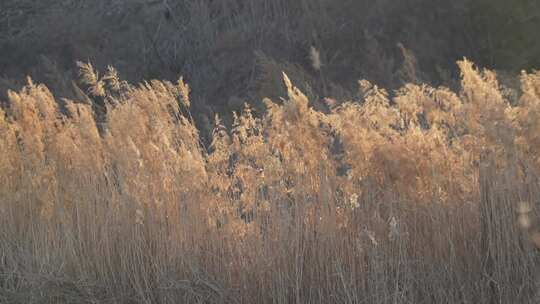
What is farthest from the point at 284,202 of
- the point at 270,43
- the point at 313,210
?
the point at 270,43

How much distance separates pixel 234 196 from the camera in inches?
205

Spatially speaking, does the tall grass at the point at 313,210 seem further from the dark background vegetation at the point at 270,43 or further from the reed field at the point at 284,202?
the dark background vegetation at the point at 270,43

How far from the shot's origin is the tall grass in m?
4.59

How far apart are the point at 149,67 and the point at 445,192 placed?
453 inches

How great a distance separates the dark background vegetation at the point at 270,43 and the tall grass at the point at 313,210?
5115 mm

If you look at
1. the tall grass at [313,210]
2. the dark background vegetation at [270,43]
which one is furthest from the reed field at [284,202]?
the dark background vegetation at [270,43]

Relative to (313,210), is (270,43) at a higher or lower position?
higher

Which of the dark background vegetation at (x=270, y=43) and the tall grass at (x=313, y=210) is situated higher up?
the dark background vegetation at (x=270, y=43)

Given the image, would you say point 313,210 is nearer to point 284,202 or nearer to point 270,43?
point 284,202

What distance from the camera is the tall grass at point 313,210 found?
15.1 ft

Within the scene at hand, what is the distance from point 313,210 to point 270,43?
32.6 feet

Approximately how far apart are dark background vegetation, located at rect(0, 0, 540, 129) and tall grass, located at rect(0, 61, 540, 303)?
201 inches

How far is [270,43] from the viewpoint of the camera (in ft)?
47.7

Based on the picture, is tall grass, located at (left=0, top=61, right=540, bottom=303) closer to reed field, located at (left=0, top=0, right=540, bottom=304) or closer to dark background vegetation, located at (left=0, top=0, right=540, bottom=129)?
reed field, located at (left=0, top=0, right=540, bottom=304)
